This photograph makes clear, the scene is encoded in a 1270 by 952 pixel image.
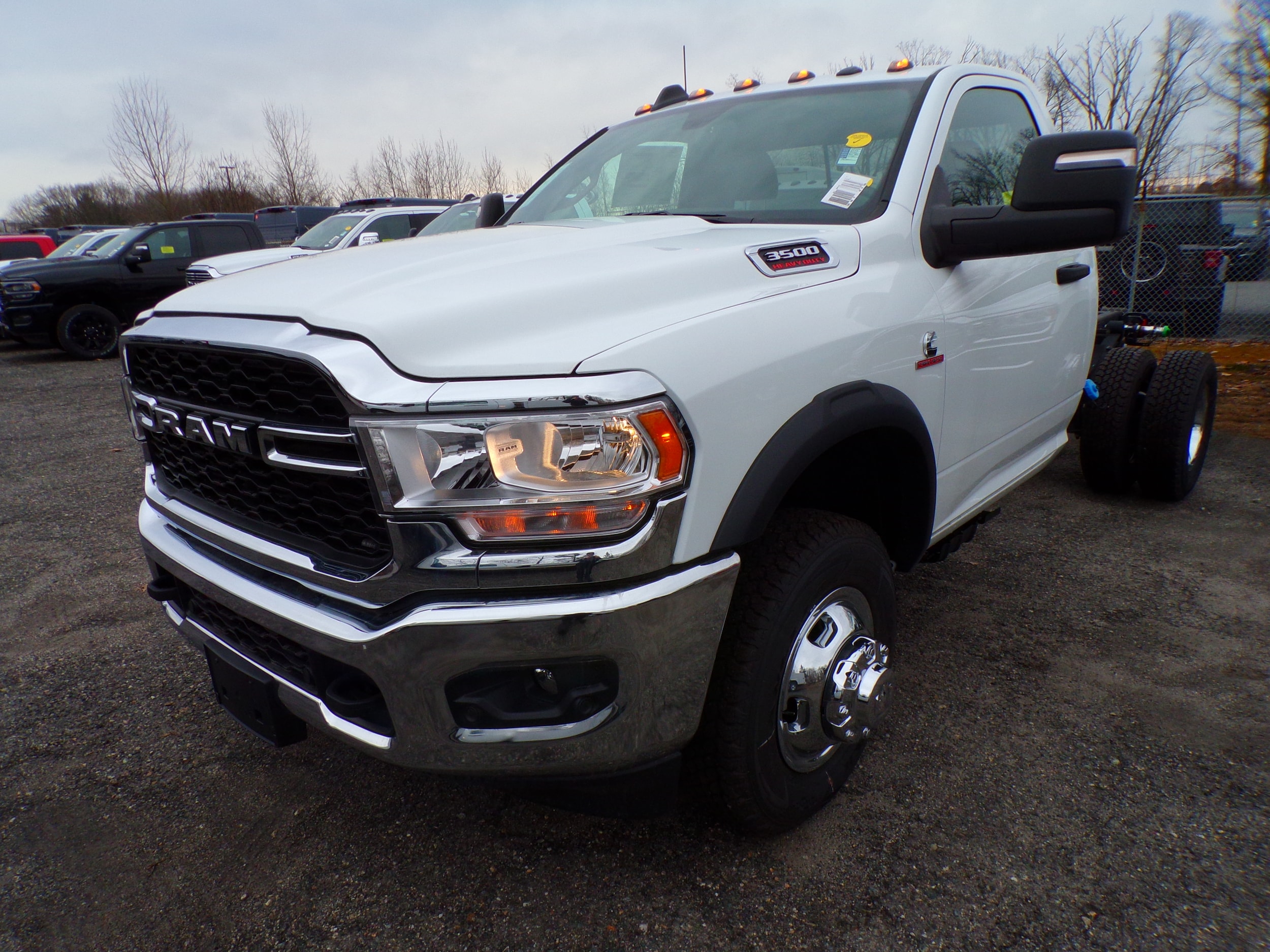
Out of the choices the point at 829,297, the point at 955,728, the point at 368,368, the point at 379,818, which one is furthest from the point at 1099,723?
→ the point at 368,368

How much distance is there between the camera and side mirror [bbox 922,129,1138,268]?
2.03 meters

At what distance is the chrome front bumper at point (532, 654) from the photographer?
1465 millimetres

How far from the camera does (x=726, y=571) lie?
1619 mm

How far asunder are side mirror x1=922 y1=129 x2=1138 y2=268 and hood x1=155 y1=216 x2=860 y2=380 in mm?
329

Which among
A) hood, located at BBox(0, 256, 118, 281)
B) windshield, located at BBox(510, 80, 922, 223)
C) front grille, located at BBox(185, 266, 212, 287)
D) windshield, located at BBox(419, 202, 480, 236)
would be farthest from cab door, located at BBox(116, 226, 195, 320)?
windshield, located at BBox(510, 80, 922, 223)

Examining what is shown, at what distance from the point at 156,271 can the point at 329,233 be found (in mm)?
2510

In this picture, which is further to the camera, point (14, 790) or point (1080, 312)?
point (1080, 312)

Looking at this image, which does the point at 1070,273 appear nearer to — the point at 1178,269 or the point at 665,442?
the point at 665,442

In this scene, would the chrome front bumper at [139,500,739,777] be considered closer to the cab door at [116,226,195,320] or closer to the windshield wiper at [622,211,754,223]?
the windshield wiper at [622,211,754,223]

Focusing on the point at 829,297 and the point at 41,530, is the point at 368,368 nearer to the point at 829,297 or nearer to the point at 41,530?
the point at 829,297

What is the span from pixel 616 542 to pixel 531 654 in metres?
0.24

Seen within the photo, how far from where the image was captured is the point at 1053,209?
6.85 ft

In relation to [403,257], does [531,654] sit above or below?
below

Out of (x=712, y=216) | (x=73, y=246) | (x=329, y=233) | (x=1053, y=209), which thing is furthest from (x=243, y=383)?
(x=73, y=246)
